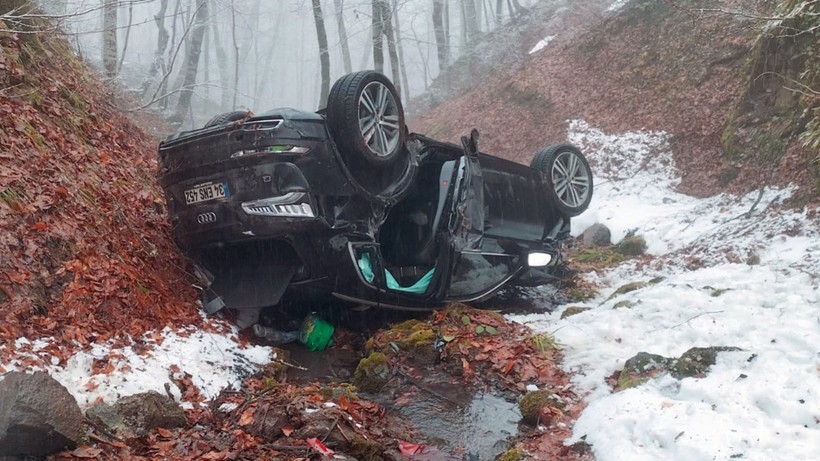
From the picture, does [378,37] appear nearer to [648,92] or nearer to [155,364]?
[648,92]

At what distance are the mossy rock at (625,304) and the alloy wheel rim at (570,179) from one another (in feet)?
7.17

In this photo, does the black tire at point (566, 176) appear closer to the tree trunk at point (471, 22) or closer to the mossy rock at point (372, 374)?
the mossy rock at point (372, 374)

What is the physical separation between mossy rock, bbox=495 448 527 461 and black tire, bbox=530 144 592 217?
4.64 m

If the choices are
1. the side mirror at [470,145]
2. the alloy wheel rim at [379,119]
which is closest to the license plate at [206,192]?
the alloy wheel rim at [379,119]

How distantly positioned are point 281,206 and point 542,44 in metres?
19.9

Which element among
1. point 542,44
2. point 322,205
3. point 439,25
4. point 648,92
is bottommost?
point 322,205

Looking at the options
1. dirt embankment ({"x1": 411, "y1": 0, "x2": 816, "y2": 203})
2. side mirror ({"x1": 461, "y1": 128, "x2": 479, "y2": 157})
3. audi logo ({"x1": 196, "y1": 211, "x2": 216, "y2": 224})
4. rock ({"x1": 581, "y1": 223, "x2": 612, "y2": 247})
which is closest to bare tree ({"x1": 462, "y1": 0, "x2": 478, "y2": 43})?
dirt embankment ({"x1": 411, "y1": 0, "x2": 816, "y2": 203})

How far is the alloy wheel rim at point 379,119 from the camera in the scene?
5.63 meters

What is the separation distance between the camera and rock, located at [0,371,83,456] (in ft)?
9.68

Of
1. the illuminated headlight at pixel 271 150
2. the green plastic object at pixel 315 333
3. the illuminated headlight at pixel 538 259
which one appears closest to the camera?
the illuminated headlight at pixel 271 150

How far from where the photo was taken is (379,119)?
19.1ft

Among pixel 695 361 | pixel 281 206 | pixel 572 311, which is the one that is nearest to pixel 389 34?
pixel 572 311

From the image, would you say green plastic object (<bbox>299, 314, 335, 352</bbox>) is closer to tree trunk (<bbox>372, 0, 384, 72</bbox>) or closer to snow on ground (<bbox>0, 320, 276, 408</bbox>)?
snow on ground (<bbox>0, 320, 276, 408</bbox>)

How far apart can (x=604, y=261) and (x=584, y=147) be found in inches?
231
